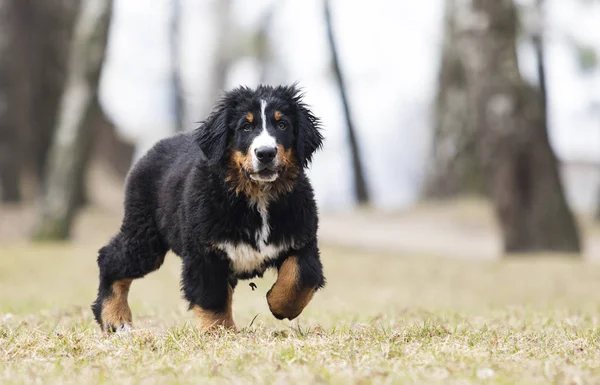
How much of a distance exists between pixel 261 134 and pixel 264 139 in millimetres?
101

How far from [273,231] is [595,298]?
823cm

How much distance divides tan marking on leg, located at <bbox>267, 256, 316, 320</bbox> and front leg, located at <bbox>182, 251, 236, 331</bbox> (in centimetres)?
35

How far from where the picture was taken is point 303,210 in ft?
20.0

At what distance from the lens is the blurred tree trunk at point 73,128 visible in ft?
58.9

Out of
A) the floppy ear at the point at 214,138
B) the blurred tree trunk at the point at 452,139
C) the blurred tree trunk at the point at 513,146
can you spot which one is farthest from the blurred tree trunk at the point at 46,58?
the floppy ear at the point at 214,138

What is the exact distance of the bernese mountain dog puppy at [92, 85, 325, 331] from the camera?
19.3ft

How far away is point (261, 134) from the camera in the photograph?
232 inches

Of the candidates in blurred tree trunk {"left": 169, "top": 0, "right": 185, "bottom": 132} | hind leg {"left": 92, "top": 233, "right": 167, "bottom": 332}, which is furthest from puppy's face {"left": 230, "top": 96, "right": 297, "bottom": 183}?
blurred tree trunk {"left": 169, "top": 0, "right": 185, "bottom": 132}

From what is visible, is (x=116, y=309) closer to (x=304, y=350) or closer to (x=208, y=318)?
(x=208, y=318)

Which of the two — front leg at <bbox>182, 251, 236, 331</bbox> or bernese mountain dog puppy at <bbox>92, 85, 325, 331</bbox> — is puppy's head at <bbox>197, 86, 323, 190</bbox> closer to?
bernese mountain dog puppy at <bbox>92, 85, 325, 331</bbox>

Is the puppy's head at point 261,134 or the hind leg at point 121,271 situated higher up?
the puppy's head at point 261,134

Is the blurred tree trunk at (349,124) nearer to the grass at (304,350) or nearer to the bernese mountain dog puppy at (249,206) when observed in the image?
the grass at (304,350)

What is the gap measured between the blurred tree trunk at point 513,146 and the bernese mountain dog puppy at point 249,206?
35.1 ft

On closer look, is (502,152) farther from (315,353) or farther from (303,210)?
(315,353)
